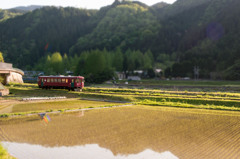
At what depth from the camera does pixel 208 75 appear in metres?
88.1

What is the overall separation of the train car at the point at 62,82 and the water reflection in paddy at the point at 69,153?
94.9ft

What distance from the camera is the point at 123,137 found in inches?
466

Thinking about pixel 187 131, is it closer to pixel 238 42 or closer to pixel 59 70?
pixel 59 70

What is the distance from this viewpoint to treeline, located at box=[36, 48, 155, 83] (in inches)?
3126

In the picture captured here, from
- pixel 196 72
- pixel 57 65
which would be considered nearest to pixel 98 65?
pixel 57 65

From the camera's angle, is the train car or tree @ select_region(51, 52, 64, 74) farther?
tree @ select_region(51, 52, 64, 74)

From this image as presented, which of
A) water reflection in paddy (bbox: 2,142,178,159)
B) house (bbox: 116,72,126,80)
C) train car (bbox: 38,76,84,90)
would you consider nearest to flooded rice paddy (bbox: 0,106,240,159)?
water reflection in paddy (bbox: 2,142,178,159)

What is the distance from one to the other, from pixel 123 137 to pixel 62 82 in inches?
1178

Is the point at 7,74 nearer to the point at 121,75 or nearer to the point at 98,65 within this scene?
the point at 98,65

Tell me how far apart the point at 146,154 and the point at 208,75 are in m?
85.6

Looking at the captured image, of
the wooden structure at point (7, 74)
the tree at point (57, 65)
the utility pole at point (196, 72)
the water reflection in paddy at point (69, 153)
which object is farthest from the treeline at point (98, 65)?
the water reflection in paddy at point (69, 153)

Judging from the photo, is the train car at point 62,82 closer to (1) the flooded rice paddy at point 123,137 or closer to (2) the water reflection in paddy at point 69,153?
(1) the flooded rice paddy at point 123,137

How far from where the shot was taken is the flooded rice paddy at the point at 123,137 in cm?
967

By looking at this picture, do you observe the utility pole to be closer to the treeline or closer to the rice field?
the treeline
